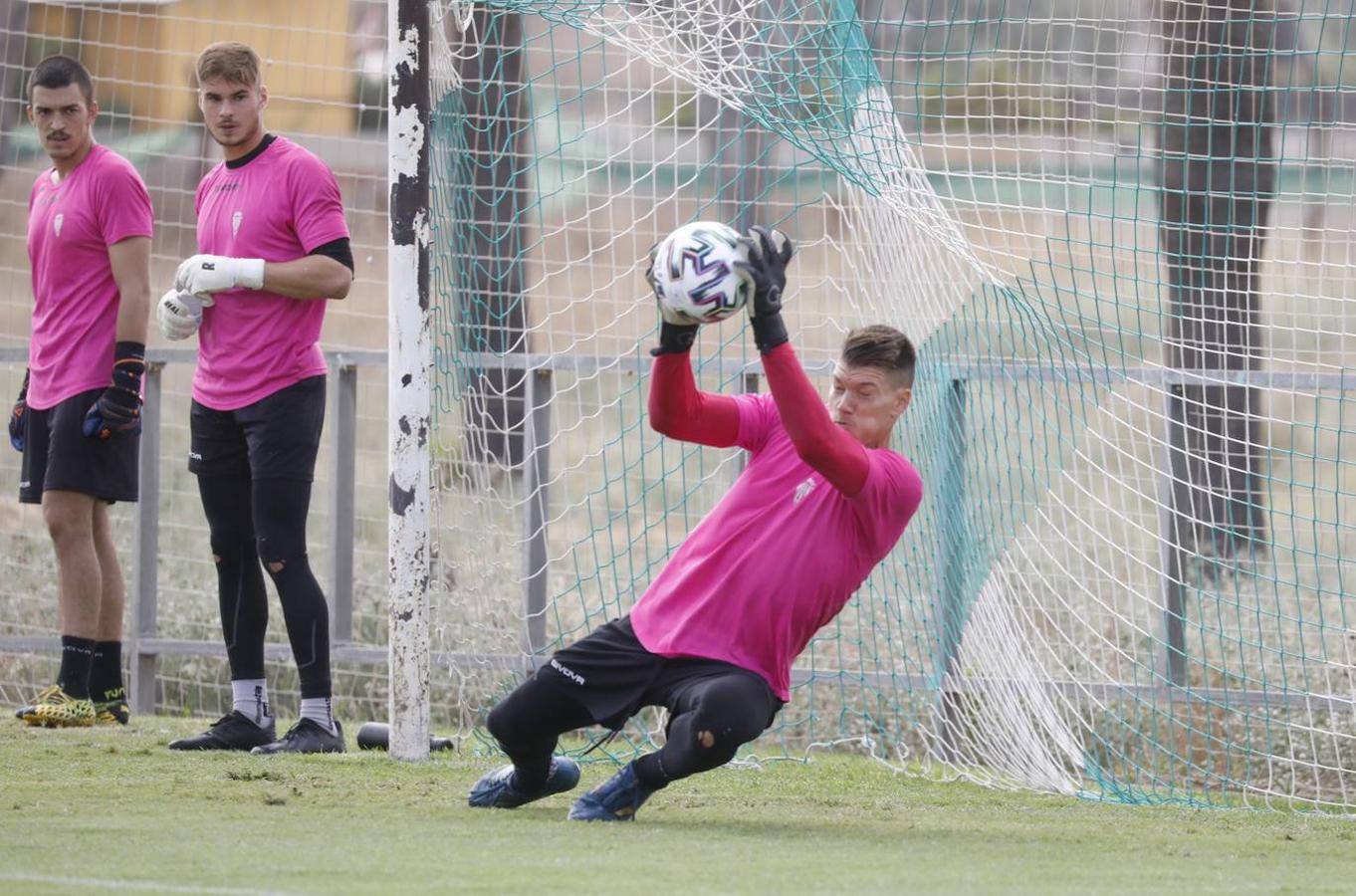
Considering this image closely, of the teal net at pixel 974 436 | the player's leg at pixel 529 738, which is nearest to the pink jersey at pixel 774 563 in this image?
the player's leg at pixel 529 738

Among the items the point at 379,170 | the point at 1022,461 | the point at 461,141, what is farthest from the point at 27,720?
the point at 379,170

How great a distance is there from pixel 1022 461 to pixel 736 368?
1201mm

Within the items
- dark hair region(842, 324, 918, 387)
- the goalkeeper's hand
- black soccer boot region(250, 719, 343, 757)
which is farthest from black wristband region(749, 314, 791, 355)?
black soccer boot region(250, 719, 343, 757)

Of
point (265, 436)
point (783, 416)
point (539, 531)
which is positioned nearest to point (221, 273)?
point (265, 436)

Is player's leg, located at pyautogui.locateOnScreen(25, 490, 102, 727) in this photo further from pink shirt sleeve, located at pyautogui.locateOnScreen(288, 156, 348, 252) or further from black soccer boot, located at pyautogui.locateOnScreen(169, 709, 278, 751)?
pink shirt sleeve, located at pyautogui.locateOnScreen(288, 156, 348, 252)

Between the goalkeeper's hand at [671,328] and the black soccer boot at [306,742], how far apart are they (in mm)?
2188

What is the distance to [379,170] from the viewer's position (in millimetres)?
11344

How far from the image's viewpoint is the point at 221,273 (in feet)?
18.3

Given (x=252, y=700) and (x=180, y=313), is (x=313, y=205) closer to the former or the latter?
(x=180, y=313)

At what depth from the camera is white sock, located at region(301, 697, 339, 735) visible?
5.75 metres

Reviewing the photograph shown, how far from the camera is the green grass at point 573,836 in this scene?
355 cm

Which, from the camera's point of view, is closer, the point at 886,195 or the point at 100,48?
the point at 886,195

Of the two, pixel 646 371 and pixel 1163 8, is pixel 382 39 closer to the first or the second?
pixel 646 371

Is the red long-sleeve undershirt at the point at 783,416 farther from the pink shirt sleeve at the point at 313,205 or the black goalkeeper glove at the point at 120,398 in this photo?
the black goalkeeper glove at the point at 120,398
